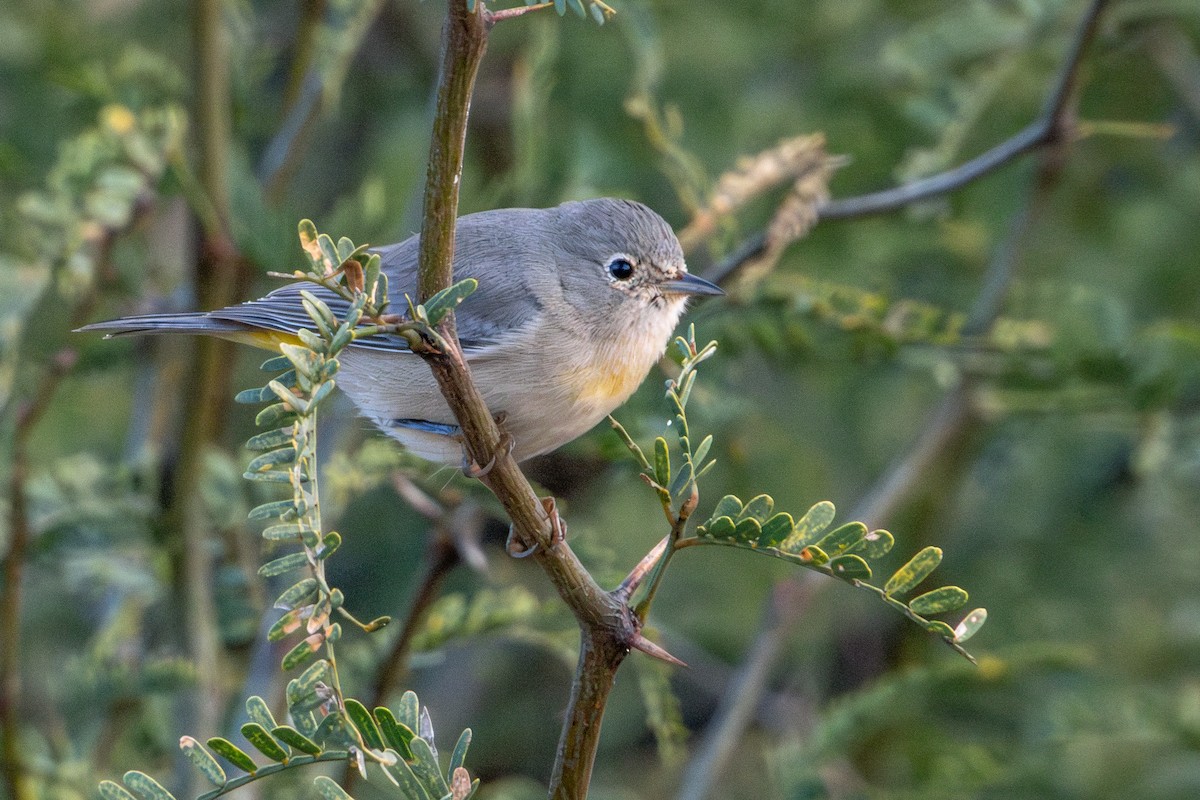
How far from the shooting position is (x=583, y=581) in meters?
1.49

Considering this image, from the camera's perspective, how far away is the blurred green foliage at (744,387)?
298 cm

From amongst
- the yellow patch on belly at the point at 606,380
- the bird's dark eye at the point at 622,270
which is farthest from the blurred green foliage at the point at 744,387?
the bird's dark eye at the point at 622,270

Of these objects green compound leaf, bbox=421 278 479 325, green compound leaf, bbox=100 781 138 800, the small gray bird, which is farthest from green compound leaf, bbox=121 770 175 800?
the small gray bird

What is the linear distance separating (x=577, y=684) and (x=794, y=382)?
3235 millimetres

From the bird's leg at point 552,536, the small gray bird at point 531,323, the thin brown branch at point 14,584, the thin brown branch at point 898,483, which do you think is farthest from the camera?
the thin brown branch at point 898,483

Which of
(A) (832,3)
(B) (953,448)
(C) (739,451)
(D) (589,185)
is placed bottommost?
(C) (739,451)

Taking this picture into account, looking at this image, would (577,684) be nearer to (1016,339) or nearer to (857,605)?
(1016,339)

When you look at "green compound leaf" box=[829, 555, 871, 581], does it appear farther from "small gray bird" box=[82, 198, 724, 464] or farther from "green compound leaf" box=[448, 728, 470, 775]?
"small gray bird" box=[82, 198, 724, 464]

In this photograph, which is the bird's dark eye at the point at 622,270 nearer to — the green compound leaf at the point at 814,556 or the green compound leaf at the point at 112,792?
the green compound leaf at the point at 814,556

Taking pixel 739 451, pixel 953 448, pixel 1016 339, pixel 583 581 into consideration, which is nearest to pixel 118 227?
pixel 739 451

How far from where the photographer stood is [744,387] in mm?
4547

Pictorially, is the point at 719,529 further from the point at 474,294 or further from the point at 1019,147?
the point at 1019,147

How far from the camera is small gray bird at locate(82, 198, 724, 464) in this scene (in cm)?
252

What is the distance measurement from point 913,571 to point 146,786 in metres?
0.84
